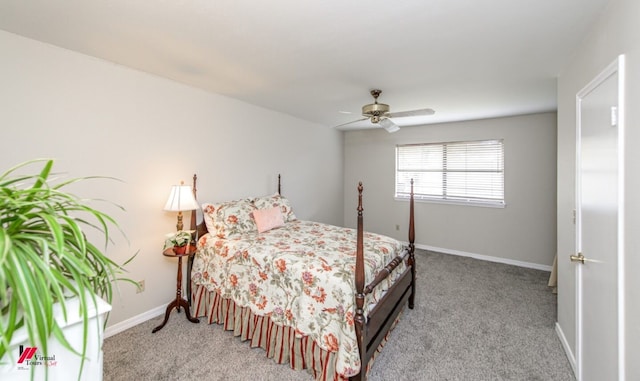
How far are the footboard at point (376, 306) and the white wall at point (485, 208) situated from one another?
2.43 meters

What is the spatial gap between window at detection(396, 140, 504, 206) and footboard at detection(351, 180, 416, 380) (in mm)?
2520

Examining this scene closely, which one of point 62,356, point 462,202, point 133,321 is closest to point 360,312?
point 62,356

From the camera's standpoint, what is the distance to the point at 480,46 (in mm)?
1979

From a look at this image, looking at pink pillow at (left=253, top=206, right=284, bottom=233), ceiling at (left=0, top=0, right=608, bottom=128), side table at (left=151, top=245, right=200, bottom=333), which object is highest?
ceiling at (left=0, top=0, right=608, bottom=128)

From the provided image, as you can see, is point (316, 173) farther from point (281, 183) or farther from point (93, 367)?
point (93, 367)

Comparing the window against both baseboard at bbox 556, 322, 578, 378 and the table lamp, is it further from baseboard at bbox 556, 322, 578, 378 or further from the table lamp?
the table lamp

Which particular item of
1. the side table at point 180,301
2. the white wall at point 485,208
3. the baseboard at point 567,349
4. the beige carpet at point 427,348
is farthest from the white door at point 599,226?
the side table at point 180,301

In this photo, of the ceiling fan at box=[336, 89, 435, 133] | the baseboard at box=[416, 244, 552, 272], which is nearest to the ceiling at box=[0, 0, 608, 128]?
the ceiling fan at box=[336, 89, 435, 133]

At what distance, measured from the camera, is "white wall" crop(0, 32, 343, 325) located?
1.99 m

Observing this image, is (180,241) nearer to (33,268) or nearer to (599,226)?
(33,268)

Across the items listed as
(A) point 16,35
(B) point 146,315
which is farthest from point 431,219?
(A) point 16,35

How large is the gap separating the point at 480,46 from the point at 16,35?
3.38m

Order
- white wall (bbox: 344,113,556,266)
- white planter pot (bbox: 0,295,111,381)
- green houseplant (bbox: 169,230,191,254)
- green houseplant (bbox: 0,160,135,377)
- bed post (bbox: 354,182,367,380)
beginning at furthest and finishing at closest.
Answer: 1. white wall (bbox: 344,113,556,266)
2. green houseplant (bbox: 169,230,191,254)
3. bed post (bbox: 354,182,367,380)
4. white planter pot (bbox: 0,295,111,381)
5. green houseplant (bbox: 0,160,135,377)

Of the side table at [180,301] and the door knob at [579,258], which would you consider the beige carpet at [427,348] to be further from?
the door knob at [579,258]
